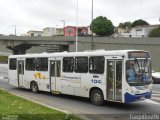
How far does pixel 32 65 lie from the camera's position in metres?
22.1

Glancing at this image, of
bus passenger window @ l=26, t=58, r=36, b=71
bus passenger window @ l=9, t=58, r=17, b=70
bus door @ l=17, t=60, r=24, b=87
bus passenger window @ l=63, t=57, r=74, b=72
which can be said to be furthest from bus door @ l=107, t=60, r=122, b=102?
bus passenger window @ l=9, t=58, r=17, b=70

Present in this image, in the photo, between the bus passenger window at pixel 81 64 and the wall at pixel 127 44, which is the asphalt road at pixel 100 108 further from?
the wall at pixel 127 44

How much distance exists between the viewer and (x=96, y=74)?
54.4 feet

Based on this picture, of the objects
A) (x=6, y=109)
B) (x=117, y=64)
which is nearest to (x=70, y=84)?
(x=117, y=64)

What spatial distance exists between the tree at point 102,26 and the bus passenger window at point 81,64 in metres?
86.1

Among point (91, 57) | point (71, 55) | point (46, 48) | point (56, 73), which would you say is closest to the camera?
point (91, 57)

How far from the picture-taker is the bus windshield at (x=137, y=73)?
49.4ft

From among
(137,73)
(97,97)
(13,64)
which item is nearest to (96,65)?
(97,97)

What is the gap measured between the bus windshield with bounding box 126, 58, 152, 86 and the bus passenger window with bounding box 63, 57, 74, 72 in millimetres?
3946

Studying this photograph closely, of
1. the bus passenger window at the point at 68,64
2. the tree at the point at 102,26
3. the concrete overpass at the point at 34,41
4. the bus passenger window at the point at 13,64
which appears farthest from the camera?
the tree at the point at 102,26

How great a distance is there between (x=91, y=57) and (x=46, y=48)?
68948 millimetres

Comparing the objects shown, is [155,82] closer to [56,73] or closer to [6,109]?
[56,73]

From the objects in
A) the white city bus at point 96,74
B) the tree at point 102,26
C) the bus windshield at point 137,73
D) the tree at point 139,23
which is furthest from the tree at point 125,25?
the bus windshield at point 137,73

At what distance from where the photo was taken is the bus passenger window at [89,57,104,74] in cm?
1630
